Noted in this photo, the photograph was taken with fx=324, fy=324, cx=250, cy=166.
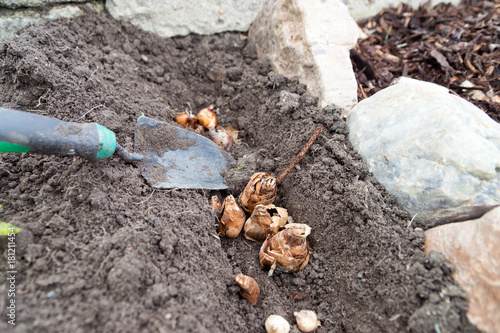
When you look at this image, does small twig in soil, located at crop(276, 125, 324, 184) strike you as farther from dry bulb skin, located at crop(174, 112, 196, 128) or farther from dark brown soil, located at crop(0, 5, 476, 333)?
dry bulb skin, located at crop(174, 112, 196, 128)

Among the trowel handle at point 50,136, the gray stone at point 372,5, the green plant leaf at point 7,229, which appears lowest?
the green plant leaf at point 7,229

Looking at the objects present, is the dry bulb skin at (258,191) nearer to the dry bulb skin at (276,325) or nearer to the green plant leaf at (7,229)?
the dry bulb skin at (276,325)

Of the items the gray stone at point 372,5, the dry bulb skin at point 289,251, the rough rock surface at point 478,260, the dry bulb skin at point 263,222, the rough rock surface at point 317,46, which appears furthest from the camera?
the gray stone at point 372,5

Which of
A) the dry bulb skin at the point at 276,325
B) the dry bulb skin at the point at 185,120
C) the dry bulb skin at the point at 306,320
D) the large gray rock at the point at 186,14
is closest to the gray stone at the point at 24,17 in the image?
the large gray rock at the point at 186,14

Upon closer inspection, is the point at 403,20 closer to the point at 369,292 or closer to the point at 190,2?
the point at 190,2

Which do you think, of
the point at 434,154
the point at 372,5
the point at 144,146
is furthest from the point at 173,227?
the point at 372,5

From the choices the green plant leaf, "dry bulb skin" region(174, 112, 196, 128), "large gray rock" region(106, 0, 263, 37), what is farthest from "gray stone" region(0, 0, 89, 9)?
the green plant leaf
